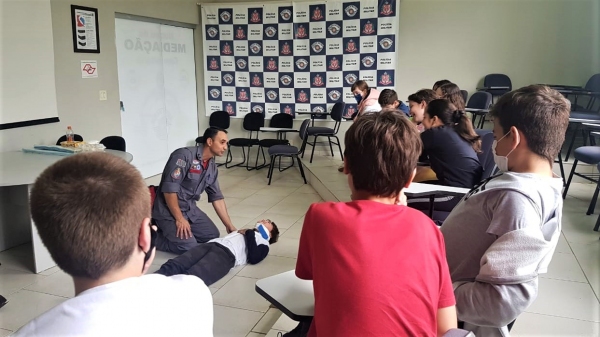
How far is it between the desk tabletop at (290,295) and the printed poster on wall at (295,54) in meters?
5.67

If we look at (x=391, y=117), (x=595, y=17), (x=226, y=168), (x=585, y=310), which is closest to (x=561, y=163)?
(x=595, y=17)

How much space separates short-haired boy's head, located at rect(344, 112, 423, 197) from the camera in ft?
3.86

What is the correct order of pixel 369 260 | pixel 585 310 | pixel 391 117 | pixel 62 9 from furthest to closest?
pixel 62 9
pixel 585 310
pixel 391 117
pixel 369 260

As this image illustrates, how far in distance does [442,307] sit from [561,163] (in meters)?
5.05

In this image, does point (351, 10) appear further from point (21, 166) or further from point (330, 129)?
point (21, 166)

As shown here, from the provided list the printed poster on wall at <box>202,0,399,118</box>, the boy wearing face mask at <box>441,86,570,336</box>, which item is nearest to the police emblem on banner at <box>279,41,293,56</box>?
the printed poster on wall at <box>202,0,399,118</box>

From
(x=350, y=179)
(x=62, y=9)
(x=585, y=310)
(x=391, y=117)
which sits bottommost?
(x=585, y=310)

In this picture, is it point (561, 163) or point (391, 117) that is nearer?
point (391, 117)

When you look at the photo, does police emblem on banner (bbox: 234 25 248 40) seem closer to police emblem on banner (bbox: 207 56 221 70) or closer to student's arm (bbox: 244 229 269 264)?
police emblem on banner (bbox: 207 56 221 70)

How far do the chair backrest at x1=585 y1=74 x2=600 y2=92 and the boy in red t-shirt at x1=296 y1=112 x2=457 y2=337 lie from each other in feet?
20.1

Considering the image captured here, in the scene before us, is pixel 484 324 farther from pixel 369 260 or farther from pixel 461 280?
pixel 369 260

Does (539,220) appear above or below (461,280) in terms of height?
above

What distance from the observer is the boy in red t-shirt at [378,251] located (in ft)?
3.44

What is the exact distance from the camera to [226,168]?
7.07 metres
